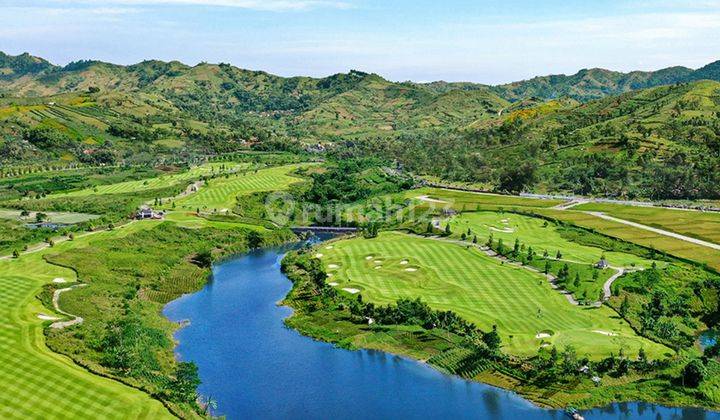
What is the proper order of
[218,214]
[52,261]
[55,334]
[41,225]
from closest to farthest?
[55,334]
[52,261]
[41,225]
[218,214]

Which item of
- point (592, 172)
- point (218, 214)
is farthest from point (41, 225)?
point (592, 172)

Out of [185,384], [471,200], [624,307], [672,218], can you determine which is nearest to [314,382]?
[185,384]

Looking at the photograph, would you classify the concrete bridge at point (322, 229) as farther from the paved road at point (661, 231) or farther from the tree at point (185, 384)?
the tree at point (185, 384)

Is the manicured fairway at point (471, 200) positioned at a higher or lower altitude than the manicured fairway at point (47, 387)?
higher

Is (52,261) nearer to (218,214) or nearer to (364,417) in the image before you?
(218,214)

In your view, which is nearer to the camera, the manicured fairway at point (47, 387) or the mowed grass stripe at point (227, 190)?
the manicured fairway at point (47, 387)

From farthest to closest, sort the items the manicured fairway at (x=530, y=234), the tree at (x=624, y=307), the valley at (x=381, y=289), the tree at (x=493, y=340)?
the manicured fairway at (x=530, y=234)
the tree at (x=624, y=307)
the tree at (x=493, y=340)
the valley at (x=381, y=289)

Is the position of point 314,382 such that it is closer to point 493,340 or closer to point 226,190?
point 493,340

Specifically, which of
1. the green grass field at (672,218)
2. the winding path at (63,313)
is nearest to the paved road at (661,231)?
the green grass field at (672,218)
